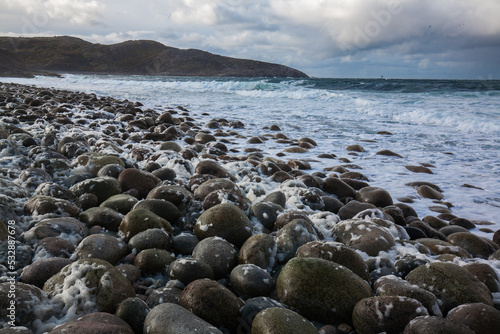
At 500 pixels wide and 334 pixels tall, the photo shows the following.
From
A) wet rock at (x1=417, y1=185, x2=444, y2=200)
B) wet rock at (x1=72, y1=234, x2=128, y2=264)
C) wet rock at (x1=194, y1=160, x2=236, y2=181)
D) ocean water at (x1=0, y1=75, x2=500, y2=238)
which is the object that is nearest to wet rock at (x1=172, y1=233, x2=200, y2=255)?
wet rock at (x1=72, y1=234, x2=128, y2=264)

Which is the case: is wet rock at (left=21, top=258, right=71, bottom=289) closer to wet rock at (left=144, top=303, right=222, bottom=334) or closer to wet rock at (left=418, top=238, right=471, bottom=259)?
wet rock at (left=144, top=303, right=222, bottom=334)

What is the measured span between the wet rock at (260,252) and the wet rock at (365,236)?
0.69 m

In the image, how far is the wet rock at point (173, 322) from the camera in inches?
61.1

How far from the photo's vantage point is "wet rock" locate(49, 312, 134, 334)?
148 cm

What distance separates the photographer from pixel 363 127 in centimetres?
1027

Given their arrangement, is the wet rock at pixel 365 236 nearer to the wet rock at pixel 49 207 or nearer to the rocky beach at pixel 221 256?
the rocky beach at pixel 221 256

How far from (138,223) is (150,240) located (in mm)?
237

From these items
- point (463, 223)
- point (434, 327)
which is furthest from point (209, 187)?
point (463, 223)

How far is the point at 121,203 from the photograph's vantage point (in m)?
3.12

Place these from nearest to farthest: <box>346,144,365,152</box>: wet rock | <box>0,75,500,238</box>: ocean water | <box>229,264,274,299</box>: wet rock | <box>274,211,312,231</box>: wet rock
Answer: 1. <box>229,264,274,299</box>: wet rock
2. <box>274,211,312,231</box>: wet rock
3. <box>0,75,500,238</box>: ocean water
4. <box>346,144,365,152</box>: wet rock

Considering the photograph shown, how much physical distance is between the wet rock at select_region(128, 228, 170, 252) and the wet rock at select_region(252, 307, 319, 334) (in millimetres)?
1111

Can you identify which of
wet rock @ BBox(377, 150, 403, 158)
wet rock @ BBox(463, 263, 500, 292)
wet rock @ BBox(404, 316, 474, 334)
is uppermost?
wet rock @ BBox(404, 316, 474, 334)

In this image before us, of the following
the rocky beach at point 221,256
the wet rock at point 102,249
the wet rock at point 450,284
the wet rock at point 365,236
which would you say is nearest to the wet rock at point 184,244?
the rocky beach at point 221,256

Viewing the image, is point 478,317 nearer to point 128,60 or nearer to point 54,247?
point 54,247
